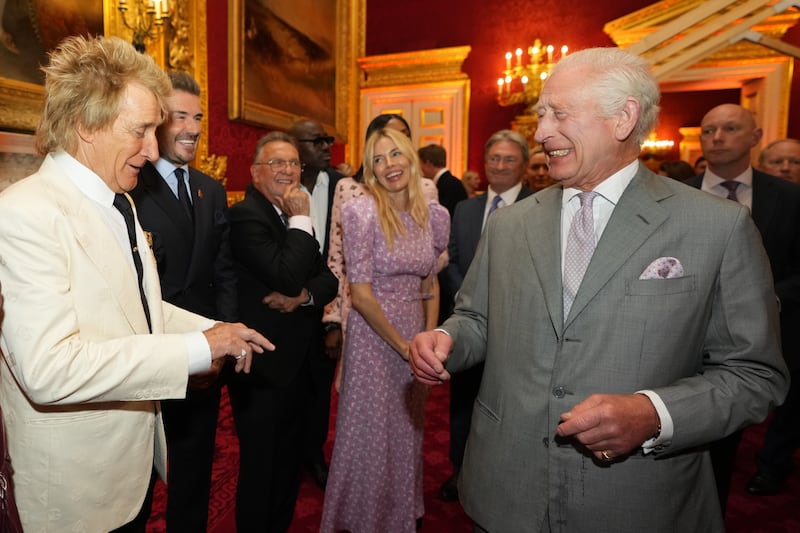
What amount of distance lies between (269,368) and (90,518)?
1.07 meters

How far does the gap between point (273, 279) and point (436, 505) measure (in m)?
1.66

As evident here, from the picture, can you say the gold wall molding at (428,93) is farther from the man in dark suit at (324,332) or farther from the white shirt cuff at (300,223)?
the white shirt cuff at (300,223)

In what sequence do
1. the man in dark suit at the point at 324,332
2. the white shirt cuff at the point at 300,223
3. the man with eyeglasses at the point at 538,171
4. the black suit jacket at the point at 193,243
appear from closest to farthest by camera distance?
the black suit jacket at the point at 193,243 → the white shirt cuff at the point at 300,223 → the man in dark suit at the point at 324,332 → the man with eyeglasses at the point at 538,171

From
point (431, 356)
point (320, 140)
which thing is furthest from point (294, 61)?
point (431, 356)

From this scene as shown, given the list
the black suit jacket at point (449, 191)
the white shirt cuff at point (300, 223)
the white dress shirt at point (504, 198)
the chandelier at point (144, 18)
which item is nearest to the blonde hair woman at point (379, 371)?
the white shirt cuff at point (300, 223)

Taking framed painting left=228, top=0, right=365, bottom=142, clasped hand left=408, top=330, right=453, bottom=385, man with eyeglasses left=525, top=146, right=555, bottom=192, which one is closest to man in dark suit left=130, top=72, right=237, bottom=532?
clasped hand left=408, top=330, right=453, bottom=385

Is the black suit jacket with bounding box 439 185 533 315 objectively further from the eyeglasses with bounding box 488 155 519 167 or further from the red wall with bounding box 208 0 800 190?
the red wall with bounding box 208 0 800 190

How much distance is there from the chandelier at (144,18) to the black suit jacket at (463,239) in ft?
8.83

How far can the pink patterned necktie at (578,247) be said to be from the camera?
1.42m

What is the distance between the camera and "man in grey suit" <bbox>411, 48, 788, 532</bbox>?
1257 millimetres

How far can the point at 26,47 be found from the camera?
337cm

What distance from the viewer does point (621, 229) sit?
134 centimetres

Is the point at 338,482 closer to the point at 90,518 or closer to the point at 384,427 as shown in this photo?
the point at 384,427

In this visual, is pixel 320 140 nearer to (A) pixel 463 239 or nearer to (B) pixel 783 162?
(A) pixel 463 239
